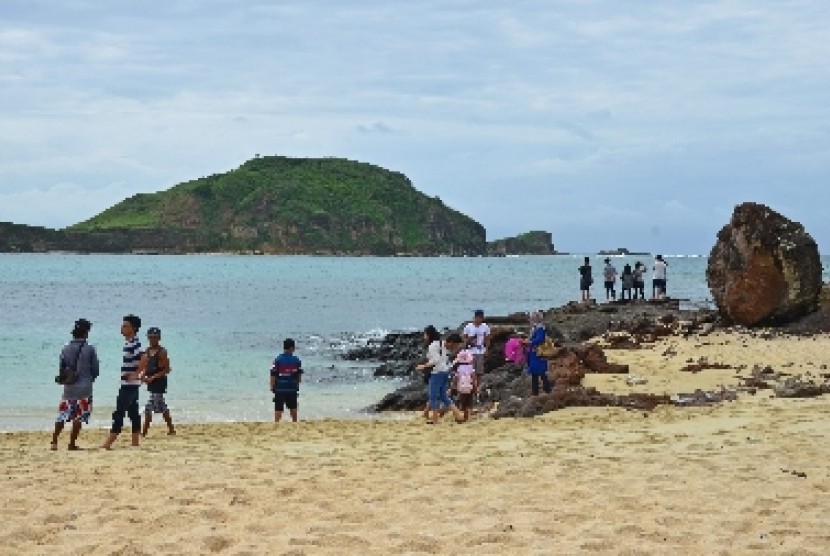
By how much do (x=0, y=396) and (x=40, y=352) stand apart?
38.4ft

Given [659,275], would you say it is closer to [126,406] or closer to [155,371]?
[155,371]

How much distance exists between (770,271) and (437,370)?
14.3 metres

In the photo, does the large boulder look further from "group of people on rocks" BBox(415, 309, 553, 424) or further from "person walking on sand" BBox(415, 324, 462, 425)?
"person walking on sand" BBox(415, 324, 462, 425)

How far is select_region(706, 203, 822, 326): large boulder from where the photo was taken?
26.9m

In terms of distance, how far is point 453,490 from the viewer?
9766 mm

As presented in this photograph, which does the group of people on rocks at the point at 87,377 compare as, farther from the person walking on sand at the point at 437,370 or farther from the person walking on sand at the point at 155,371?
the person walking on sand at the point at 437,370

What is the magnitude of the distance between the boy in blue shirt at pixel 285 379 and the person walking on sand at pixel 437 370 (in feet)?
7.80

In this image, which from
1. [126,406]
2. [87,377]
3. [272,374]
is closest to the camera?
[87,377]

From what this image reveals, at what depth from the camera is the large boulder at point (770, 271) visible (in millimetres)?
26922

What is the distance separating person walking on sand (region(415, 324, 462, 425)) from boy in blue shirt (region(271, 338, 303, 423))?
2.38m

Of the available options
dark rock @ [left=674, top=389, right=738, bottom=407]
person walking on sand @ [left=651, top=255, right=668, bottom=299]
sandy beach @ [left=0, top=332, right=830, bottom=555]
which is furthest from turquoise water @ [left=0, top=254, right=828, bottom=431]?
person walking on sand @ [left=651, top=255, right=668, bottom=299]

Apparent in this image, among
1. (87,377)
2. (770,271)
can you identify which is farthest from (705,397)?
(770,271)

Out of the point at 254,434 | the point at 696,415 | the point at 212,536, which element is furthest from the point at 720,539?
the point at 254,434

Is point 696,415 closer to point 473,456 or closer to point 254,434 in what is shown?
point 473,456
